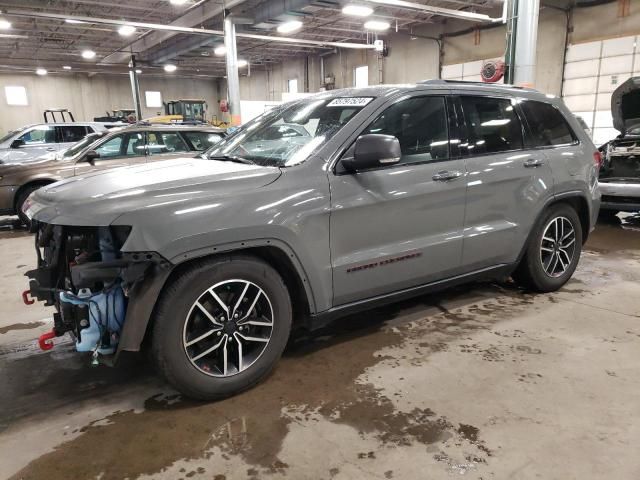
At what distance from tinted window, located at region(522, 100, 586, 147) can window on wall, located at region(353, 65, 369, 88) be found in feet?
60.6

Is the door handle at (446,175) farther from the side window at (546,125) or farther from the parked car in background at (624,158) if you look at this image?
the parked car in background at (624,158)

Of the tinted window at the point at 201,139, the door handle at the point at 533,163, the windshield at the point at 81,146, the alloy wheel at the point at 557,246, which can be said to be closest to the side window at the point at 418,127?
the door handle at the point at 533,163

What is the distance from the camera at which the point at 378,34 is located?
772 inches

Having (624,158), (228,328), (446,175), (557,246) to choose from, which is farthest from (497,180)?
(624,158)

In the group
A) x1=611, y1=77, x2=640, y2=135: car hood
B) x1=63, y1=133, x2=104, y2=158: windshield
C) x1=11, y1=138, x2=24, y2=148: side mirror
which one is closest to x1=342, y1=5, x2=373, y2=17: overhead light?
x1=611, y1=77, x2=640, y2=135: car hood

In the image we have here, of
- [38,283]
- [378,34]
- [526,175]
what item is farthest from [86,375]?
[378,34]

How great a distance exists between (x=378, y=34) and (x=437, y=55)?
3.09 m

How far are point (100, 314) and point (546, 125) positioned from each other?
352 cm

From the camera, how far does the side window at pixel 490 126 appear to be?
3.34 m

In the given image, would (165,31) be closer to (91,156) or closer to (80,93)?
(91,156)

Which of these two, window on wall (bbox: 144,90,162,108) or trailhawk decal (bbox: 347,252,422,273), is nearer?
trailhawk decal (bbox: 347,252,422,273)

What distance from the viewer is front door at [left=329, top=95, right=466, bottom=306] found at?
2770 millimetres

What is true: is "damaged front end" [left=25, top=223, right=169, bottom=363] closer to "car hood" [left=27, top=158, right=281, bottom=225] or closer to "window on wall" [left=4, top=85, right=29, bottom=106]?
"car hood" [left=27, top=158, right=281, bottom=225]

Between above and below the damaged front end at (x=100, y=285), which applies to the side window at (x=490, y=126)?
above
